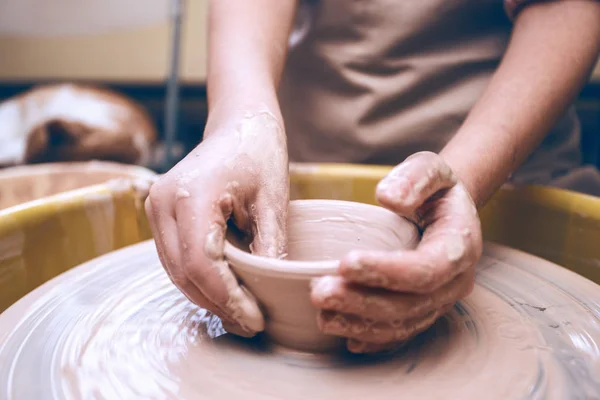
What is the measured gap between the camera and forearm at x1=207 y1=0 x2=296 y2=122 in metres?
0.80

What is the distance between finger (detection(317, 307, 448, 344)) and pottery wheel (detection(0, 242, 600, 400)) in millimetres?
48

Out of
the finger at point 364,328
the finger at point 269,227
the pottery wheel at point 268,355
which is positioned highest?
the finger at point 269,227

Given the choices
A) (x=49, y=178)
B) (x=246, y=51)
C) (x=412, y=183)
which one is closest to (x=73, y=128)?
(x=49, y=178)

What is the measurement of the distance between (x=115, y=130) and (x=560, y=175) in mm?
1637

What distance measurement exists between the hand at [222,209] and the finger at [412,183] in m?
0.17

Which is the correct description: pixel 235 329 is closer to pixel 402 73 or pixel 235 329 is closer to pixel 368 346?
pixel 368 346

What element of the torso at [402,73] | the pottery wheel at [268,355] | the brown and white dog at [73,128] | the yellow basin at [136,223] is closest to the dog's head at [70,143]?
the brown and white dog at [73,128]

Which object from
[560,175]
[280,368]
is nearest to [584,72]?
[560,175]

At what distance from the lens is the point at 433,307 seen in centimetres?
53

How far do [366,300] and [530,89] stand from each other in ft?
1.63

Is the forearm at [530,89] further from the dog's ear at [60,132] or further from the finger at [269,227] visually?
A: the dog's ear at [60,132]

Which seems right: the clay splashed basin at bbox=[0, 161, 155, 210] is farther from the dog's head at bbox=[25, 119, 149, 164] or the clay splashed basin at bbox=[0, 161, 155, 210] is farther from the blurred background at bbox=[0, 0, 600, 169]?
the blurred background at bbox=[0, 0, 600, 169]

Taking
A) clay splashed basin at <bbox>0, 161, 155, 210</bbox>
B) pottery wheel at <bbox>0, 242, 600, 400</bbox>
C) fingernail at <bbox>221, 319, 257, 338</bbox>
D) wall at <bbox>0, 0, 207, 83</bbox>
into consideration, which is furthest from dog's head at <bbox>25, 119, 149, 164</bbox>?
fingernail at <bbox>221, 319, 257, 338</bbox>

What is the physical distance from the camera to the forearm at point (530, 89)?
0.76 m
